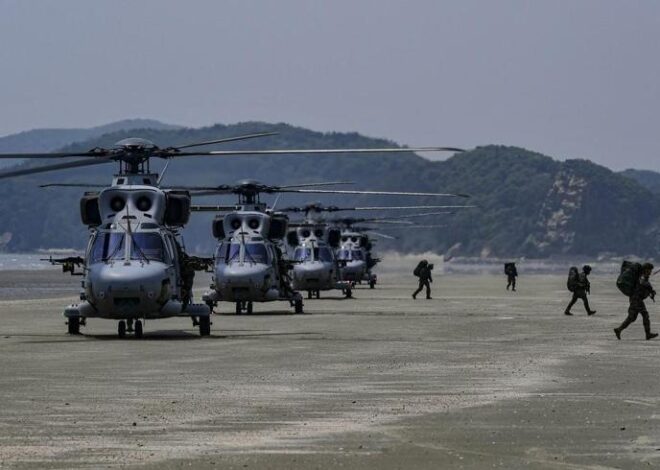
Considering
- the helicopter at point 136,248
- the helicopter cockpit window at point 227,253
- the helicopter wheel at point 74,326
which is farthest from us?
the helicopter cockpit window at point 227,253

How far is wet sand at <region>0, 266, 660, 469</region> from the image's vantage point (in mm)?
13391

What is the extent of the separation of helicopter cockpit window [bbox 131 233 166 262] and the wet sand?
59.4 inches

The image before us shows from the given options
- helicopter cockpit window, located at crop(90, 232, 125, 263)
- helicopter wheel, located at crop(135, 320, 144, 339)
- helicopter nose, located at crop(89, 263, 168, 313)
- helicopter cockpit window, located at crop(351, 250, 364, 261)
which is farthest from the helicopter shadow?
helicopter cockpit window, located at crop(351, 250, 364, 261)

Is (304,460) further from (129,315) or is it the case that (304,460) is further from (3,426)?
(129,315)

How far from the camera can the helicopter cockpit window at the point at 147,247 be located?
31.2 meters

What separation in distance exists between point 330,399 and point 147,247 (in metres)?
13.6

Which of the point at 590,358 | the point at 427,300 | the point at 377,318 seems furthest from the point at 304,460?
the point at 427,300

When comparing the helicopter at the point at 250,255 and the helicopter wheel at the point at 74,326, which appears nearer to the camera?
the helicopter wheel at the point at 74,326

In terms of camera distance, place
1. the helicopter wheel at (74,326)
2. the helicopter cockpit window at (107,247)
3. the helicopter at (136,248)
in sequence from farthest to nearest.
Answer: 1. the helicopter wheel at (74,326)
2. the helicopter cockpit window at (107,247)
3. the helicopter at (136,248)

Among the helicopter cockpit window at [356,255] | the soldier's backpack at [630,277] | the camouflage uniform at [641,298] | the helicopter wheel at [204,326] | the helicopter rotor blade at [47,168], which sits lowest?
the helicopter wheel at [204,326]

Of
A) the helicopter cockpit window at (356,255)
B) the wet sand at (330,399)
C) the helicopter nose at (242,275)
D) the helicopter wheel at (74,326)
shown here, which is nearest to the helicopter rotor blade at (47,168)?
the wet sand at (330,399)

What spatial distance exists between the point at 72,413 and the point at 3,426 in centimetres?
134

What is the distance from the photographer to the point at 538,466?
41.4ft

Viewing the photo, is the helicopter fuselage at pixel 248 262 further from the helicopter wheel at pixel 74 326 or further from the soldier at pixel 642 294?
the soldier at pixel 642 294
